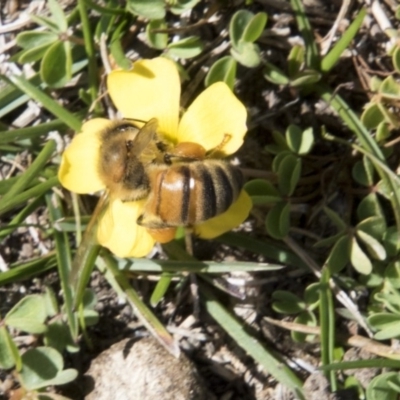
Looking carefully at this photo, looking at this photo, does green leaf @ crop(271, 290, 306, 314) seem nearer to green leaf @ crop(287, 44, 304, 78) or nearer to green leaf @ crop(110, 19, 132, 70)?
green leaf @ crop(287, 44, 304, 78)

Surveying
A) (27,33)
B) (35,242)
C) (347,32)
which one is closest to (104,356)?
(35,242)

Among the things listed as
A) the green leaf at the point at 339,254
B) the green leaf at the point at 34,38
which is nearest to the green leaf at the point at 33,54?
the green leaf at the point at 34,38

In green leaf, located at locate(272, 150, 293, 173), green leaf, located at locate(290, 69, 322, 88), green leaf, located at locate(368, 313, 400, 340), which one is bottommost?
green leaf, located at locate(368, 313, 400, 340)

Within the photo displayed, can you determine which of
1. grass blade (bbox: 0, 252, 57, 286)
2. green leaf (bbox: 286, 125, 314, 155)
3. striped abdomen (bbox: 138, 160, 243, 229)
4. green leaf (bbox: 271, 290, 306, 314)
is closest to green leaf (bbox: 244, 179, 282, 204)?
green leaf (bbox: 286, 125, 314, 155)

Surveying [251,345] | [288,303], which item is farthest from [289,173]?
[251,345]

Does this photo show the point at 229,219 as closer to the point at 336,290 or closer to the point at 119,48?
the point at 336,290

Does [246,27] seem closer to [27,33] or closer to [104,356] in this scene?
[27,33]

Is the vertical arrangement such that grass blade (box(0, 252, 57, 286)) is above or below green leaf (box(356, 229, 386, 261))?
above
